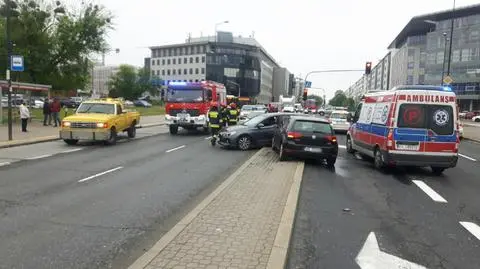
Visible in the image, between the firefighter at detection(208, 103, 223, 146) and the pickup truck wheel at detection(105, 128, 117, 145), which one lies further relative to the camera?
the firefighter at detection(208, 103, 223, 146)

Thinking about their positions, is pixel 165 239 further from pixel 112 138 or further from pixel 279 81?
pixel 279 81

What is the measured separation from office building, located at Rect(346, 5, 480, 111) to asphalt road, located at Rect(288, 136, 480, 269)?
277 ft

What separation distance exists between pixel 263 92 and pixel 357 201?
496 ft

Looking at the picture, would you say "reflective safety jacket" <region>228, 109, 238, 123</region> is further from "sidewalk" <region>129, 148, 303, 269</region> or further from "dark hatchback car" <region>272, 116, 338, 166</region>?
"sidewalk" <region>129, 148, 303, 269</region>

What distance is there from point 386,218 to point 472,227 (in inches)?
A: 50.8

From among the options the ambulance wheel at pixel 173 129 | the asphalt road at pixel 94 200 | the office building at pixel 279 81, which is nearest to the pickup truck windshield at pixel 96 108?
the asphalt road at pixel 94 200

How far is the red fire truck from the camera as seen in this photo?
2598 centimetres

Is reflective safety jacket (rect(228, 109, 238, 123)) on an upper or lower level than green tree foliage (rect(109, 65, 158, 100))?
lower

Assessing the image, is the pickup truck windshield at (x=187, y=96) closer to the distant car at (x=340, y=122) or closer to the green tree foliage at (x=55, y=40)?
the distant car at (x=340, y=122)

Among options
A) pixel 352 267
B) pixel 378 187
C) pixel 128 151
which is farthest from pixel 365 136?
pixel 352 267

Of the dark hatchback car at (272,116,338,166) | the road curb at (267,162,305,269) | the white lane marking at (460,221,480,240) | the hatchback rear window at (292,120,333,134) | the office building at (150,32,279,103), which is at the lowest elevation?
the white lane marking at (460,221,480,240)

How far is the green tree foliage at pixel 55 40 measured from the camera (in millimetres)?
Answer: 37438

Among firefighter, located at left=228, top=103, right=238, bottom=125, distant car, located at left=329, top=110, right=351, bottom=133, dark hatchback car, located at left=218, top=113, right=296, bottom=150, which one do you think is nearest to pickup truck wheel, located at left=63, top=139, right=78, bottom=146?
dark hatchback car, located at left=218, top=113, right=296, bottom=150

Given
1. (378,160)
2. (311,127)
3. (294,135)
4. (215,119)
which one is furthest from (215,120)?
(378,160)
